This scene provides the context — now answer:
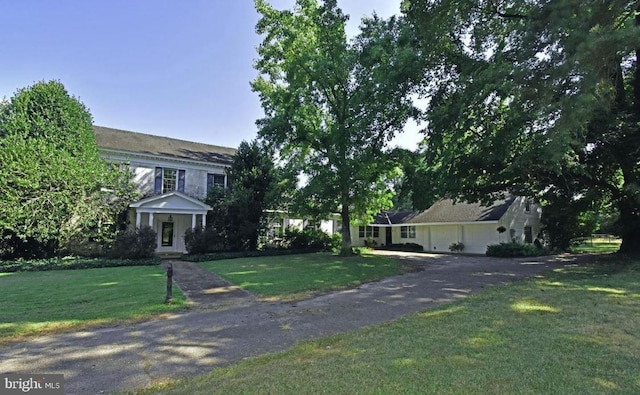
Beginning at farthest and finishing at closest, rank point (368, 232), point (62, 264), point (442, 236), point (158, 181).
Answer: point (368, 232) < point (442, 236) < point (158, 181) < point (62, 264)

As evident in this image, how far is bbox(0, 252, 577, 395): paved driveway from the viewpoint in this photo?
4.94 meters

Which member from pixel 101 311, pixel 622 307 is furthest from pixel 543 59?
pixel 101 311

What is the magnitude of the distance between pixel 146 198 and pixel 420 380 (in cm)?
2253

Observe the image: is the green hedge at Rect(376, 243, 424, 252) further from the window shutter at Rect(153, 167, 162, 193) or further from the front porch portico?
the window shutter at Rect(153, 167, 162, 193)

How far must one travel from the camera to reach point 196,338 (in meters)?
6.38

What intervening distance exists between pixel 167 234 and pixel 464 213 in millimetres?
23721

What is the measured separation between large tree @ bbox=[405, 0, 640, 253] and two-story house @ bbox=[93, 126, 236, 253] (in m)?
16.4

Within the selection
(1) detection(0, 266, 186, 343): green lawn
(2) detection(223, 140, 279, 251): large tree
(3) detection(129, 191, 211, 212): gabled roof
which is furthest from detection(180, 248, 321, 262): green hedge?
(1) detection(0, 266, 186, 343): green lawn

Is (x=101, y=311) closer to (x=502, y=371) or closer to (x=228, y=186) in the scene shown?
(x=502, y=371)

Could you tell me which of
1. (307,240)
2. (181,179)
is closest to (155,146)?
(181,179)

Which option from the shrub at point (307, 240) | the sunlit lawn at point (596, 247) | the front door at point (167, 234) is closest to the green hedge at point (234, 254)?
the shrub at point (307, 240)

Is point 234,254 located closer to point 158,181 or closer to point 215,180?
point 215,180

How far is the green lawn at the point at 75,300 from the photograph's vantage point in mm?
7480

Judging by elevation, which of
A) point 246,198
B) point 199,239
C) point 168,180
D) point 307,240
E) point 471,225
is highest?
point 168,180
